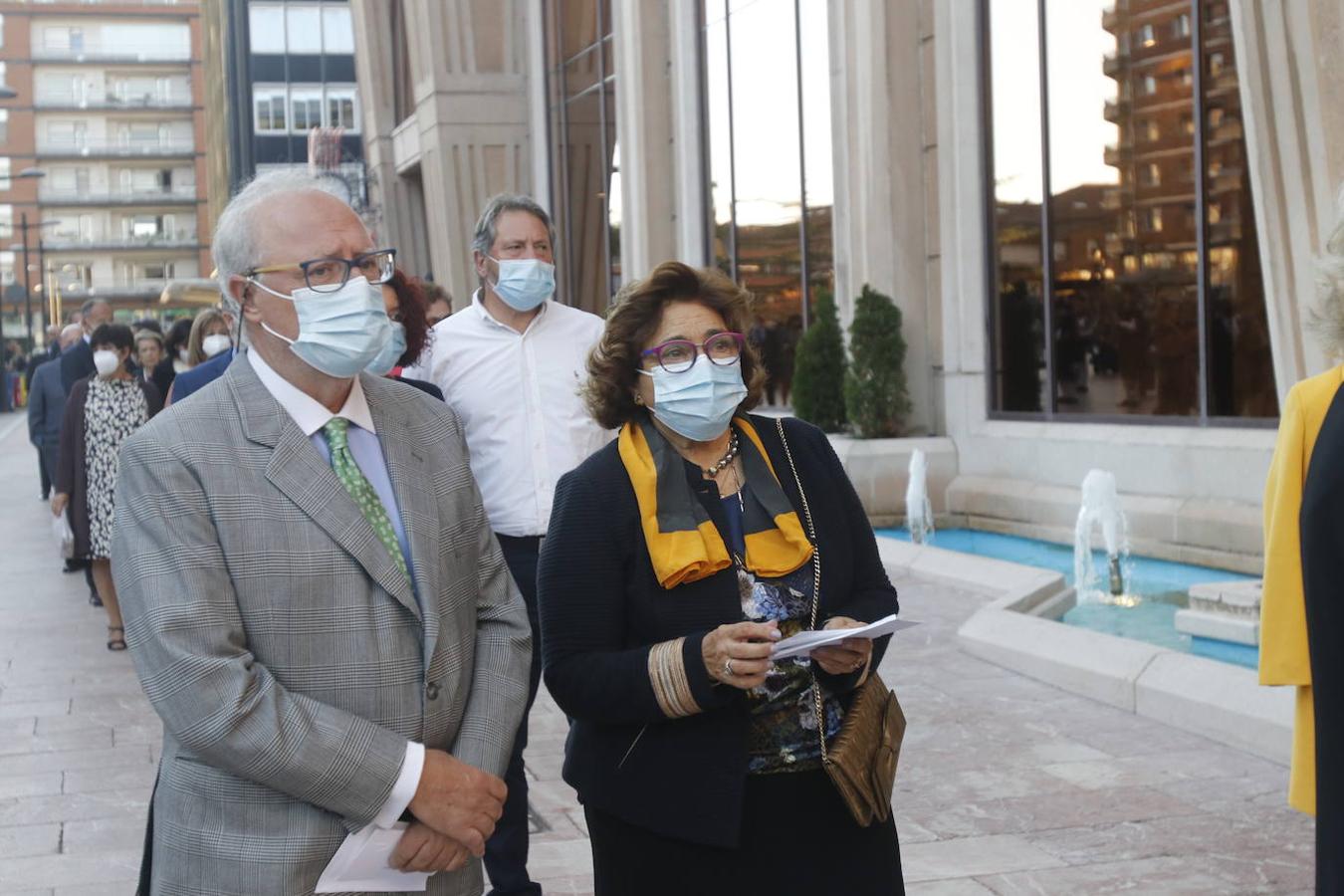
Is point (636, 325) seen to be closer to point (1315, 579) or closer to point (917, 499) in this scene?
point (1315, 579)

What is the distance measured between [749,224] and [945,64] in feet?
18.1

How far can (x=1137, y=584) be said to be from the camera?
12.4 metres

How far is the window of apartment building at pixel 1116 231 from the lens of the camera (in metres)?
13.2

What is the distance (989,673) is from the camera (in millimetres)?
8984

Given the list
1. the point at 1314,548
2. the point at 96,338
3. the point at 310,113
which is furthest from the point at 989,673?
the point at 310,113

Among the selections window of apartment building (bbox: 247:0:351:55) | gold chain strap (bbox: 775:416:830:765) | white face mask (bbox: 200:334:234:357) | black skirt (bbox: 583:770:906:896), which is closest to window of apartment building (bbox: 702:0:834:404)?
white face mask (bbox: 200:334:234:357)

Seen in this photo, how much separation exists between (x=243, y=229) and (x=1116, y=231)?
498 inches

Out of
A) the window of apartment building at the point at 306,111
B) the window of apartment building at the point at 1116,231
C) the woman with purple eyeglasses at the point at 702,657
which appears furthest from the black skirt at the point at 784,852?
the window of apartment building at the point at 306,111

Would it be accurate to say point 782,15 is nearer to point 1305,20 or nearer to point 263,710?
point 1305,20

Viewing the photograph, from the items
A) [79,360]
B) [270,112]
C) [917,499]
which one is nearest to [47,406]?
[79,360]

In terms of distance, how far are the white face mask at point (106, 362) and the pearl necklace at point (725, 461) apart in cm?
871

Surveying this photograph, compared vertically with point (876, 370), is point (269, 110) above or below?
above

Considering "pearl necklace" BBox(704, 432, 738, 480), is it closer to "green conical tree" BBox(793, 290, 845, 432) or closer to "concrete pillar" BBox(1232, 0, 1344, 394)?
"concrete pillar" BBox(1232, 0, 1344, 394)

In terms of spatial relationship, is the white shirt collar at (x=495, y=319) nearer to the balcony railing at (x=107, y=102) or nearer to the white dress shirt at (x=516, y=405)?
the white dress shirt at (x=516, y=405)
